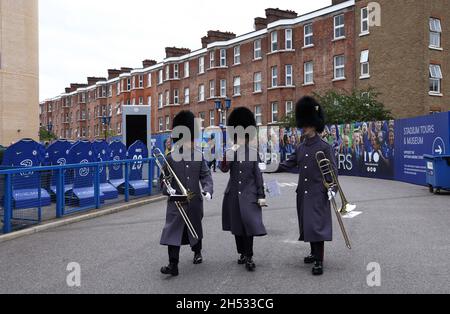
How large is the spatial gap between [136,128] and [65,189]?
7.84 meters

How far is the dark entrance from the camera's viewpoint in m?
18.2

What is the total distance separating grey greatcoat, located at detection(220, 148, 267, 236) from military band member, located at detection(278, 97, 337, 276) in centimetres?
46

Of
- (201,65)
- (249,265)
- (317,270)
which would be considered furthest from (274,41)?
(317,270)

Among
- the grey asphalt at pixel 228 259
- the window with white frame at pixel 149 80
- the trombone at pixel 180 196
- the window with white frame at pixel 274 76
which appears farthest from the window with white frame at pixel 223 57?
the trombone at pixel 180 196

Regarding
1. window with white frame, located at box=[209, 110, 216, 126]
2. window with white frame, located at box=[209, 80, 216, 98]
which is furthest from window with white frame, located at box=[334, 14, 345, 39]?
window with white frame, located at box=[209, 110, 216, 126]

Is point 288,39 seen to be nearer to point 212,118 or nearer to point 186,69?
point 212,118

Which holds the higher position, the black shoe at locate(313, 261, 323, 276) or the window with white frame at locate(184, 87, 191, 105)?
the window with white frame at locate(184, 87, 191, 105)

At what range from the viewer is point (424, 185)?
18625 millimetres

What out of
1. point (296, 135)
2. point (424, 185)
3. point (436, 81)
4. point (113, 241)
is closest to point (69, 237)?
point (113, 241)

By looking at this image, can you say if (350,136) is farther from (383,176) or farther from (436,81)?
(436,81)

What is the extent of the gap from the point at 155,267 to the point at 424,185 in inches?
580

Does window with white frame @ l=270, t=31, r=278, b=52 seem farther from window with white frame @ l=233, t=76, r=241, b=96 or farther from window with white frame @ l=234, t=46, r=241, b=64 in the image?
window with white frame @ l=233, t=76, r=241, b=96

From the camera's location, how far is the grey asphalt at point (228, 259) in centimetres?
541

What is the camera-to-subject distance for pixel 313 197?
619cm
